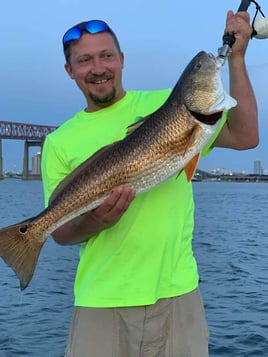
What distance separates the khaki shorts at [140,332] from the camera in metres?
3.62

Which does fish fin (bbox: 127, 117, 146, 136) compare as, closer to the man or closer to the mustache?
the man

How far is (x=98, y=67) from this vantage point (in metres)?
3.71

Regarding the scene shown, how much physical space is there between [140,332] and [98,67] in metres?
1.68

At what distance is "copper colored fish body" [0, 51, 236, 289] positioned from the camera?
330 cm

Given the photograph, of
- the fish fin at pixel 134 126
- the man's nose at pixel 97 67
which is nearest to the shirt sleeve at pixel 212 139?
the fish fin at pixel 134 126

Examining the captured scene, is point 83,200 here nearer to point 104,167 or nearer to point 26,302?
point 104,167

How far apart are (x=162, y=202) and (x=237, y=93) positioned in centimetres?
80

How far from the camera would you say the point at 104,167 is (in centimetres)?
343

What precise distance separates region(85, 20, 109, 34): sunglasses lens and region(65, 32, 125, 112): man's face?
0.03 meters

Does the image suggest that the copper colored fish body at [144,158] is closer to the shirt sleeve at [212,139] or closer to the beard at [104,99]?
the shirt sleeve at [212,139]

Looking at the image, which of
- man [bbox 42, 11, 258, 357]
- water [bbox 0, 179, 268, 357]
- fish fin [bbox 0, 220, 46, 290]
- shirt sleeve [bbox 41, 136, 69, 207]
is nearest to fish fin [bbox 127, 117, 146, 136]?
man [bbox 42, 11, 258, 357]

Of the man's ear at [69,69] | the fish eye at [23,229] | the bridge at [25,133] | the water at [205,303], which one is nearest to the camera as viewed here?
the fish eye at [23,229]

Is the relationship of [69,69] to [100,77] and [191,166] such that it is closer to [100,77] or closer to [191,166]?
[100,77]

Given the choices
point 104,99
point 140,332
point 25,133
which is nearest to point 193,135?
point 104,99
